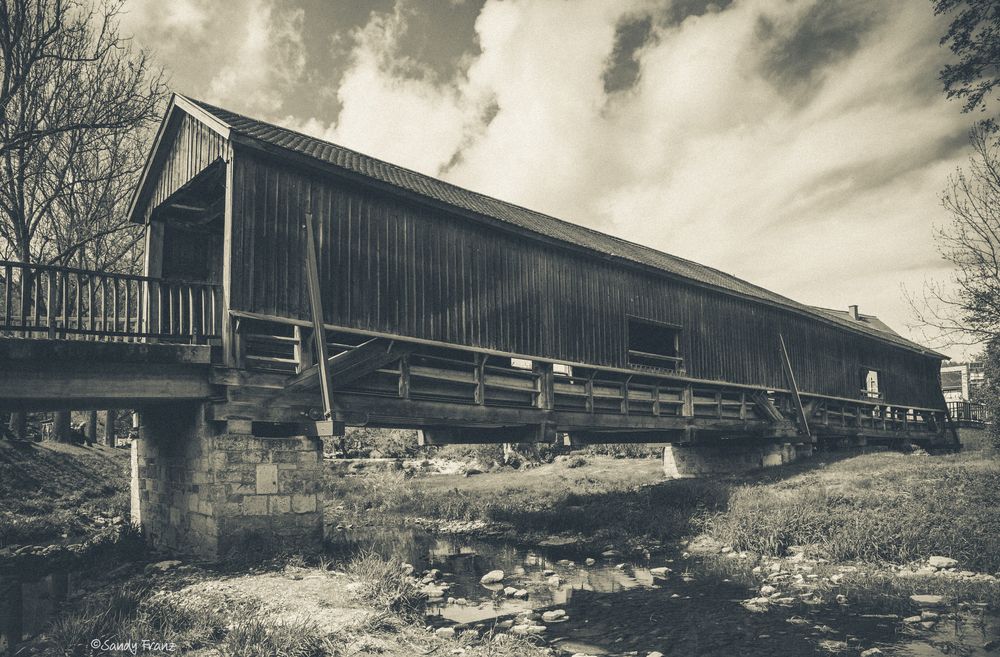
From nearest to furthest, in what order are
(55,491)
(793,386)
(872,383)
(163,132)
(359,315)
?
(359,315) < (163,132) < (55,491) < (793,386) < (872,383)

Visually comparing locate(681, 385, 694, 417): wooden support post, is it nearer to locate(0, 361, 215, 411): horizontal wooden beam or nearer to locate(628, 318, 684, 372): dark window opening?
locate(628, 318, 684, 372): dark window opening

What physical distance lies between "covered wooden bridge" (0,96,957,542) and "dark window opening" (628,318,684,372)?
0.07m

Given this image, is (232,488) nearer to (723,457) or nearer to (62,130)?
(62,130)

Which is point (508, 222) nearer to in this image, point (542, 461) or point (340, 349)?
point (340, 349)

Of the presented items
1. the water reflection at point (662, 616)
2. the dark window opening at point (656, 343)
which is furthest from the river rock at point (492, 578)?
the dark window opening at point (656, 343)

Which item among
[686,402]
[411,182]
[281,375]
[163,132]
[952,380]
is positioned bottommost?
[686,402]

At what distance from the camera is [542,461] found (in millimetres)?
25609

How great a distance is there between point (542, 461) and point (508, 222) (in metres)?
15.0

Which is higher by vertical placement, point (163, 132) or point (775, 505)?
point (163, 132)

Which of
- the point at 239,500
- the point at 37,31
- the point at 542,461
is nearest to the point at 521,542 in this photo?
the point at 239,500

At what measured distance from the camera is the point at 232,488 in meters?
8.55

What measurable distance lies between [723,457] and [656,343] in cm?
441

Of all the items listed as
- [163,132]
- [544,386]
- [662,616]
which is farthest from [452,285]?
[662,616]

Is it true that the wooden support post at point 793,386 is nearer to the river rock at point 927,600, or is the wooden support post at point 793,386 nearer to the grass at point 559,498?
the grass at point 559,498
